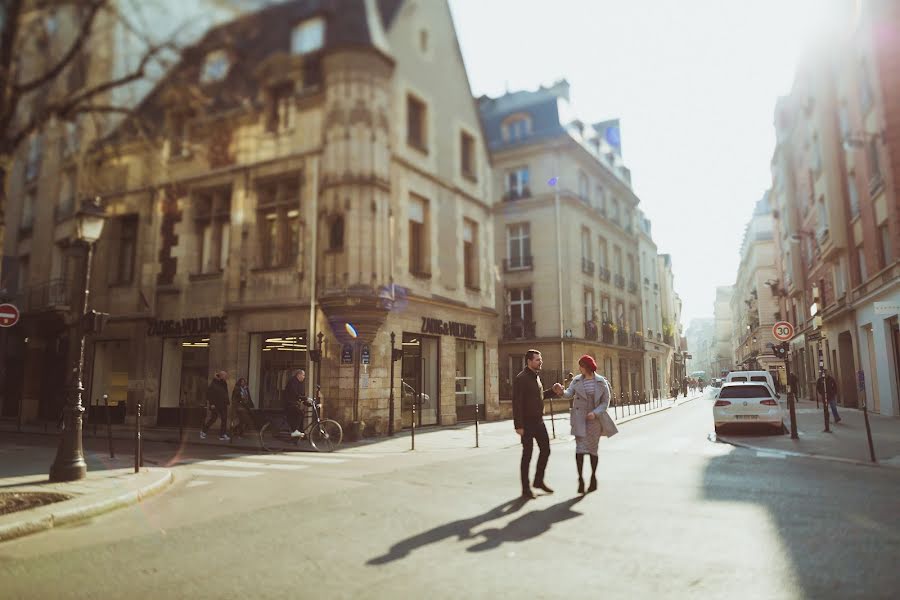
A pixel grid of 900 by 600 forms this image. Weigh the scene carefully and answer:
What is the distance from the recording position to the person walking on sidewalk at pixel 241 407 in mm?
15125

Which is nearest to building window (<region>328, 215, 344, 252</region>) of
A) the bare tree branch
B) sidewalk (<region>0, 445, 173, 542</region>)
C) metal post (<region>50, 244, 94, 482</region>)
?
sidewalk (<region>0, 445, 173, 542</region>)

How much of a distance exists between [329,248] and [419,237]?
376cm

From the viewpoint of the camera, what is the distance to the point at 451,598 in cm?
364

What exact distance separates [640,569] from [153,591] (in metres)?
3.29

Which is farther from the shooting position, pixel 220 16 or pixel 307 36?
pixel 307 36

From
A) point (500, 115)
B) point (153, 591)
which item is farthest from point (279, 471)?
point (500, 115)

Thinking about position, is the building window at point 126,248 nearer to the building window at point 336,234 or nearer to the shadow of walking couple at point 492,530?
the building window at point 336,234

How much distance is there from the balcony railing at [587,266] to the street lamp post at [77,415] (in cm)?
2820

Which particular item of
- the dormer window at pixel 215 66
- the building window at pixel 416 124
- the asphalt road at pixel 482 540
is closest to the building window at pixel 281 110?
the building window at pixel 416 124

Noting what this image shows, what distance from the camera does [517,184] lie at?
34.5m

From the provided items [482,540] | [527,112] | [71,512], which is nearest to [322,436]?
[71,512]

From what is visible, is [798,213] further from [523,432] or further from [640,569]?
[640,569]

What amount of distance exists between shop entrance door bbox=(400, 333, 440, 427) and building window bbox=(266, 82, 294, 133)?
23.5ft

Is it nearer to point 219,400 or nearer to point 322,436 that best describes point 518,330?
point 219,400
